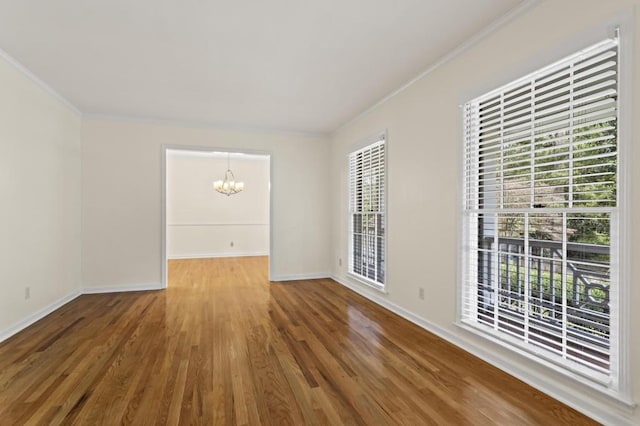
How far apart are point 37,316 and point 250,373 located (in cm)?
290

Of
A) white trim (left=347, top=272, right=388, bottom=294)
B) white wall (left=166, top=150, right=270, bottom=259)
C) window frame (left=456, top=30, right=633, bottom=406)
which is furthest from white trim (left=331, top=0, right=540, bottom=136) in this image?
white wall (left=166, top=150, right=270, bottom=259)

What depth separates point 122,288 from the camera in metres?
4.83

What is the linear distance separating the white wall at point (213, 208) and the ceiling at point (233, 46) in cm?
442

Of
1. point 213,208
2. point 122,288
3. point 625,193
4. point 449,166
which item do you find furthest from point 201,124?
point 625,193

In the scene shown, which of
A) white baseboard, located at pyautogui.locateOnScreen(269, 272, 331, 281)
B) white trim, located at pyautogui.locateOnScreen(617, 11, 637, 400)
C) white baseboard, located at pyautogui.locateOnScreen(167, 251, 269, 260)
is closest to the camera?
white trim, located at pyautogui.locateOnScreen(617, 11, 637, 400)

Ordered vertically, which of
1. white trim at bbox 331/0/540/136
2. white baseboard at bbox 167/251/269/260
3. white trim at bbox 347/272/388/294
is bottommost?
white baseboard at bbox 167/251/269/260

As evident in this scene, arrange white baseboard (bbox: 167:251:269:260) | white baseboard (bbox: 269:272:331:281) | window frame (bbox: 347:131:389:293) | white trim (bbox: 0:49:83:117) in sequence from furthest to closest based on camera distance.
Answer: white baseboard (bbox: 167:251:269:260) < white baseboard (bbox: 269:272:331:281) < window frame (bbox: 347:131:389:293) < white trim (bbox: 0:49:83:117)

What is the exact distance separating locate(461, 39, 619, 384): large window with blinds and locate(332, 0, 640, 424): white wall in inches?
4.2

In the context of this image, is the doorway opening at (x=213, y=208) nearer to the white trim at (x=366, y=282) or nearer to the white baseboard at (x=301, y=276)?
the white baseboard at (x=301, y=276)

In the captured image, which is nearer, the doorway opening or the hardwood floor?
the hardwood floor

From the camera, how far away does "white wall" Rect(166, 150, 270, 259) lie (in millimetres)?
8539

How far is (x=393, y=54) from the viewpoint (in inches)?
116

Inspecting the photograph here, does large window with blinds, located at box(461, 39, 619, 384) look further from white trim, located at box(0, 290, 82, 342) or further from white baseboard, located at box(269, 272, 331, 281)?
white trim, located at box(0, 290, 82, 342)

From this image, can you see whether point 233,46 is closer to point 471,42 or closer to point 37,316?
point 471,42
